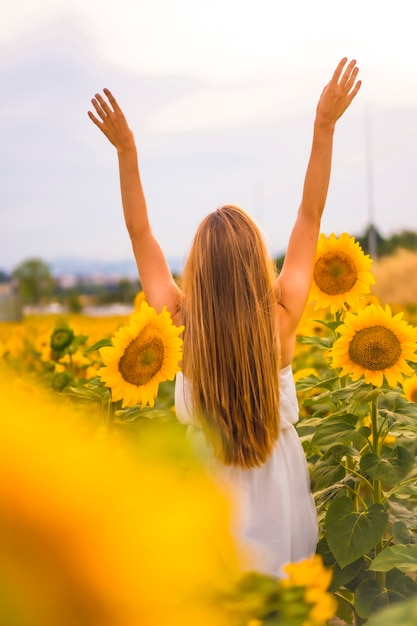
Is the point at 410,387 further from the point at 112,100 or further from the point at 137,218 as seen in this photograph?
the point at 112,100

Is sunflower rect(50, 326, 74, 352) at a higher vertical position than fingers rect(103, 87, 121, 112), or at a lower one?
lower

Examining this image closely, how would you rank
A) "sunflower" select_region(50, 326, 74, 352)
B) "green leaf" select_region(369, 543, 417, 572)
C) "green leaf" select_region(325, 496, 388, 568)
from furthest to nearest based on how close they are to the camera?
1. "sunflower" select_region(50, 326, 74, 352)
2. "green leaf" select_region(325, 496, 388, 568)
3. "green leaf" select_region(369, 543, 417, 572)

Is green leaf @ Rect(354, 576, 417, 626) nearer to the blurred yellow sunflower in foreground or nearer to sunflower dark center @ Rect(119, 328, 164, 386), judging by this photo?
sunflower dark center @ Rect(119, 328, 164, 386)

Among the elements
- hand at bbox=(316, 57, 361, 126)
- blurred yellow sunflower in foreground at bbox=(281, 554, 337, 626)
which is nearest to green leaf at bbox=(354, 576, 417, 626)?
hand at bbox=(316, 57, 361, 126)

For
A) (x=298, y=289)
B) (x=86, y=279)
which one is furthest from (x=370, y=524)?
(x=86, y=279)

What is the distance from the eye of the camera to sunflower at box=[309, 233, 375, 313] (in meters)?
2.28

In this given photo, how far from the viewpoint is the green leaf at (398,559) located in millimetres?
1651

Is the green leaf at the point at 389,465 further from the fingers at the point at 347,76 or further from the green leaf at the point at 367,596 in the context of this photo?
the fingers at the point at 347,76

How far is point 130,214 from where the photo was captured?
2344mm

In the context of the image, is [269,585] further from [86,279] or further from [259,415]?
[86,279]

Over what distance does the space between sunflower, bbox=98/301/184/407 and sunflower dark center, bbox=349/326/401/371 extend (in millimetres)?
426

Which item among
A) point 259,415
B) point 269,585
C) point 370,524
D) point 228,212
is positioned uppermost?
point 228,212

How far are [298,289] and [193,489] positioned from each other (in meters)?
1.83

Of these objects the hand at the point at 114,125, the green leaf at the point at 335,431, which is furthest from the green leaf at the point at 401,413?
the hand at the point at 114,125
